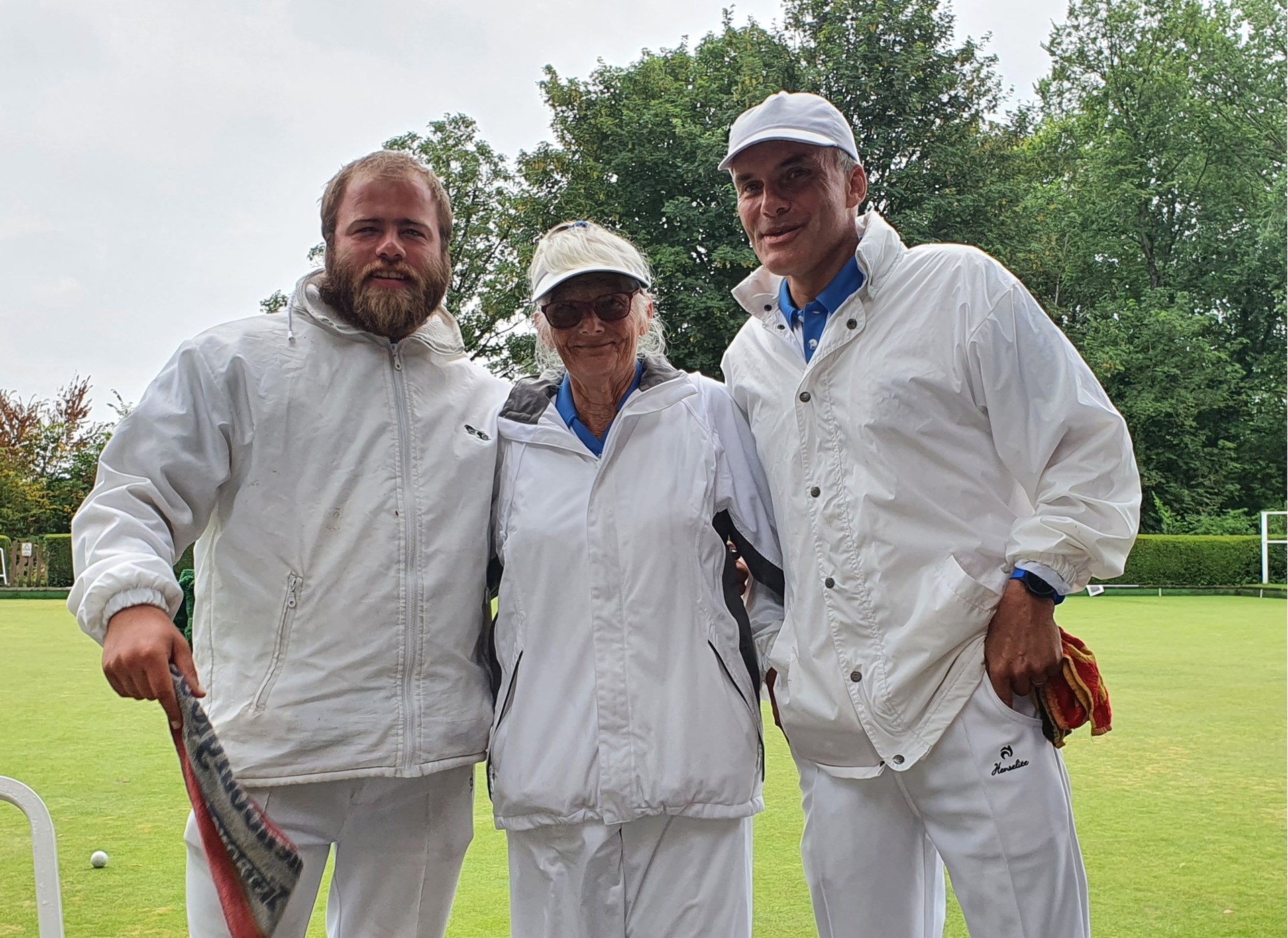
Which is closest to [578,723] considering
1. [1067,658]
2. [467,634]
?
[467,634]

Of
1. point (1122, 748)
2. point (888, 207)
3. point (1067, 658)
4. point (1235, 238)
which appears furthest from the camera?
point (1235, 238)

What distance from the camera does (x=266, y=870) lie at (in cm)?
253

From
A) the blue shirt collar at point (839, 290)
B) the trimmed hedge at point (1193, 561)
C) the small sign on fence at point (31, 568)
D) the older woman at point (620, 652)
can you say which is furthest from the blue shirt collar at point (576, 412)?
the small sign on fence at point (31, 568)

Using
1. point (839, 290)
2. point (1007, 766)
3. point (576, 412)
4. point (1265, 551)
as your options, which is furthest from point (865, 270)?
point (1265, 551)

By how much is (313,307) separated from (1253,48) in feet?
122

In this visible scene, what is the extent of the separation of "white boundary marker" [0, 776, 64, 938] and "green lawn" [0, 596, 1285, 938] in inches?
75.3

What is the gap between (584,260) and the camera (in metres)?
2.88

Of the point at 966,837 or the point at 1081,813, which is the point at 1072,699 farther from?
the point at 1081,813

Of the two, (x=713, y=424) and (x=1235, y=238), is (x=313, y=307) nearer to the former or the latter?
(x=713, y=424)

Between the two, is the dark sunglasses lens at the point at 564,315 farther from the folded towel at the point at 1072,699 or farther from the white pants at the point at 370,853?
the folded towel at the point at 1072,699

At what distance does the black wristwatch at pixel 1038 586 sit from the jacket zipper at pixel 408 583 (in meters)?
1.43

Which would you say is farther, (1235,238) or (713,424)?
(1235,238)

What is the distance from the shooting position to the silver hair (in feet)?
9.96

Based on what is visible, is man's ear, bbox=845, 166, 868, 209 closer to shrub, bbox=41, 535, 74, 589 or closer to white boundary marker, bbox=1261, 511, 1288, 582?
white boundary marker, bbox=1261, 511, 1288, 582
